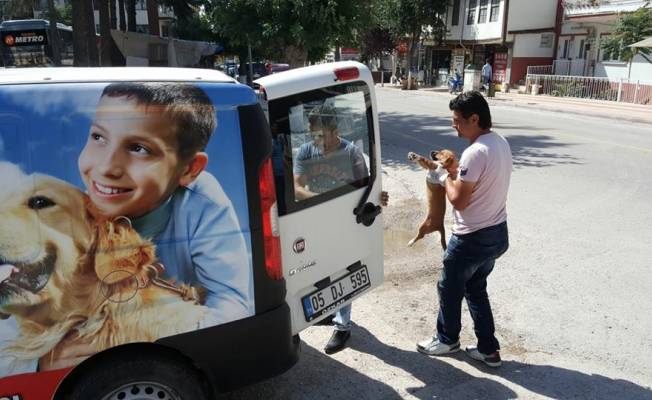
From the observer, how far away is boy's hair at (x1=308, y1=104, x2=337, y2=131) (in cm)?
311

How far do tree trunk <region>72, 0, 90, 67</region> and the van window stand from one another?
52.8 ft

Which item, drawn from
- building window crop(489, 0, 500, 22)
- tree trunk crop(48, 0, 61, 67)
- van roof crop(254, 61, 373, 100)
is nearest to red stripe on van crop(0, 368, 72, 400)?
van roof crop(254, 61, 373, 100)

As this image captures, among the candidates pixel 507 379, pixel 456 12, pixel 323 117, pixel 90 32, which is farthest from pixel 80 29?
pixel 456 12

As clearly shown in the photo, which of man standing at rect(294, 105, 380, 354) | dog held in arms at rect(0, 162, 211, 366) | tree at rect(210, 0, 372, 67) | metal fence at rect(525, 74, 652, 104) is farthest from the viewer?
metal fence at rect(525, 74, 652, 104)

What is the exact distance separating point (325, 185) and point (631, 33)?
79.7ft

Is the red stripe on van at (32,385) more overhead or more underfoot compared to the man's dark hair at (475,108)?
more underfoot

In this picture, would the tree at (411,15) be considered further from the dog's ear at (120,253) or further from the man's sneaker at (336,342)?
the dog's ear at (120,253)

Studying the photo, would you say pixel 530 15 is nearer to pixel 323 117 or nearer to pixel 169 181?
pixel 323 117

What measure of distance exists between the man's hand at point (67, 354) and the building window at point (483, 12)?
33289 mm

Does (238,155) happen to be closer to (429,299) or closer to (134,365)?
(134,365)

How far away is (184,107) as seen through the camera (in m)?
→ 2.48

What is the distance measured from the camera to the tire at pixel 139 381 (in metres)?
2.45

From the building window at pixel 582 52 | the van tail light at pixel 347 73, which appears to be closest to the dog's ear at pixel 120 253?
the van tail light at pixel 347 73

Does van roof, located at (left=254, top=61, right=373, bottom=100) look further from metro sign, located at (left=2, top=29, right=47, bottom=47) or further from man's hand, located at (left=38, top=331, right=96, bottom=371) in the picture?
metro sign, located at (left=2, top=29, right=47, bottom=47)
